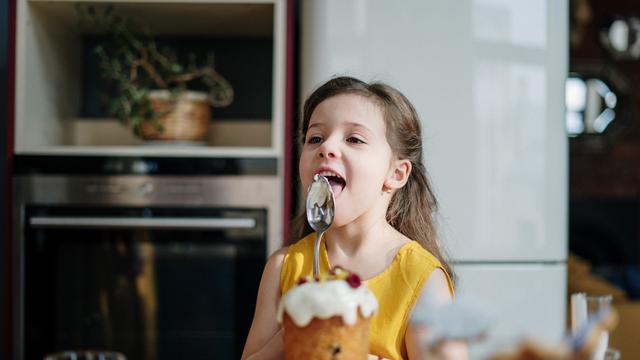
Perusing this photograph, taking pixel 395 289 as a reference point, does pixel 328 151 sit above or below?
above

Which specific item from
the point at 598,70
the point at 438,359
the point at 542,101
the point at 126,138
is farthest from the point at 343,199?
the point at 598,70

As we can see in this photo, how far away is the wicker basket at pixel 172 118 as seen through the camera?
2174 mm

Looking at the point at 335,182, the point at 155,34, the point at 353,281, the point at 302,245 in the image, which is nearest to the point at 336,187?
the point at 335,182

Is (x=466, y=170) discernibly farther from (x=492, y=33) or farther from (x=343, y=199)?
(x=343, y=199)

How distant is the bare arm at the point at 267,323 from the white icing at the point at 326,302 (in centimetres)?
23

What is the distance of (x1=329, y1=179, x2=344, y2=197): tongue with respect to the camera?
3.49ft

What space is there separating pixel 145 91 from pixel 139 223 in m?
0.38

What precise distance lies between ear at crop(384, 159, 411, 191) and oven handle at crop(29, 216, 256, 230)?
955mm

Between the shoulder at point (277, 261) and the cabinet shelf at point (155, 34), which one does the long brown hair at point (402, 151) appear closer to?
the shoulder at point (277, 261)

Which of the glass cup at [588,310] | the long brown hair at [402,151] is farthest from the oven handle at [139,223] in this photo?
the glass cup at [588,310]

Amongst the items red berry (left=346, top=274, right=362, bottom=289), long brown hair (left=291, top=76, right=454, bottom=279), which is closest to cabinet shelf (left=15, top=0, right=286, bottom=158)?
long brown hair (left=291, top=76, right=454, bottom=279)

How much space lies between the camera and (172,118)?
2.18m

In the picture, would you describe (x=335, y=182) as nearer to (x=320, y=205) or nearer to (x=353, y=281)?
(x=320, y=205)

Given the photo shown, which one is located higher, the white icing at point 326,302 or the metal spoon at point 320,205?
the metal spoon at point 320,205
